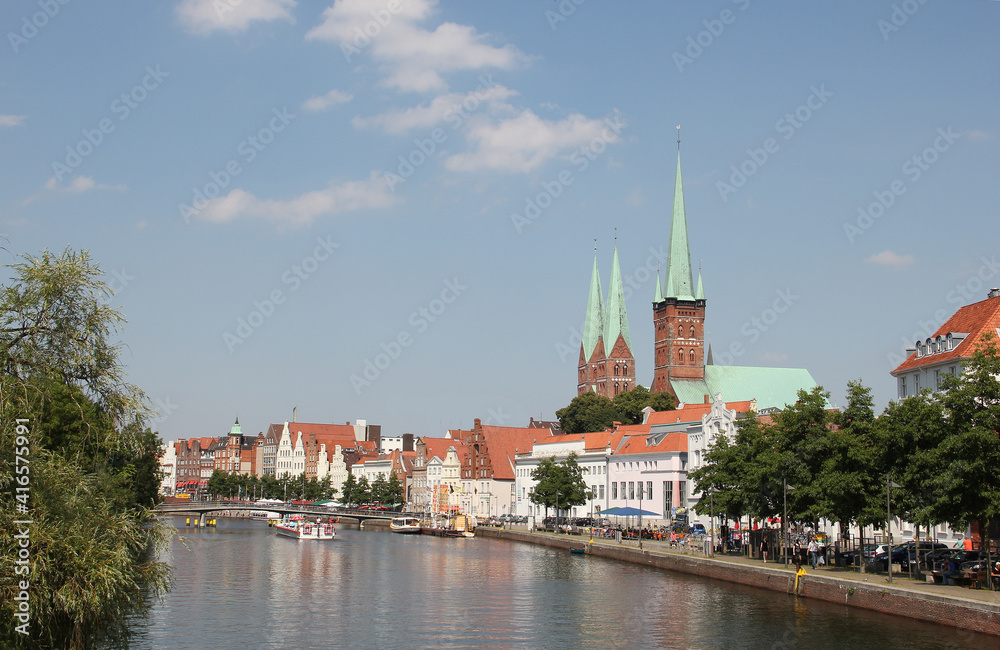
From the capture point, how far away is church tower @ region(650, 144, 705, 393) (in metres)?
176

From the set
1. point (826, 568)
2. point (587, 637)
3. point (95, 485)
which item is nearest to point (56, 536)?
point (95, 485)

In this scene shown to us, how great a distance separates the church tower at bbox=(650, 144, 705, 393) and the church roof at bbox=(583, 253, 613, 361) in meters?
14.4

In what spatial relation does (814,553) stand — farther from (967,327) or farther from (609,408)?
(609,408)

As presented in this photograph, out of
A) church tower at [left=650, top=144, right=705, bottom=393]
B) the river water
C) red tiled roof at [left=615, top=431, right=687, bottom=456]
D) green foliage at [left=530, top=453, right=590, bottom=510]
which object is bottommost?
the river water

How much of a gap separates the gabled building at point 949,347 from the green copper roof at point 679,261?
10728 centimetres

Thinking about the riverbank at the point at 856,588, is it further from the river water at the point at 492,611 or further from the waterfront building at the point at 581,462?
the waterfront building at the point at 581,462

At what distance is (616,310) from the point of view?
7628 inches

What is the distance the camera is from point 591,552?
247ft

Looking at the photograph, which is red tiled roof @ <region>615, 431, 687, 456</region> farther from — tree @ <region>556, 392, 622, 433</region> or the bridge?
the bridge

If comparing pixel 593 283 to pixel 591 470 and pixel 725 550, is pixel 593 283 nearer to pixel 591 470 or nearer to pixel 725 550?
pixel 591 470

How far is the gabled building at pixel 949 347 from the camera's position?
60.3m

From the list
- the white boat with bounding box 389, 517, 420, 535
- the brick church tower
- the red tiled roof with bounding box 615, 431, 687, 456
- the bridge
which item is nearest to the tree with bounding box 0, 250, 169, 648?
the red tiled roof with bounding box 615, 431, 687, 456

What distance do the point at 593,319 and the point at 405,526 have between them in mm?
86688

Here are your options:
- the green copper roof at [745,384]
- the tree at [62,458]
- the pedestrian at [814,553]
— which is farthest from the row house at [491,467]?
the tree at [62,458]
